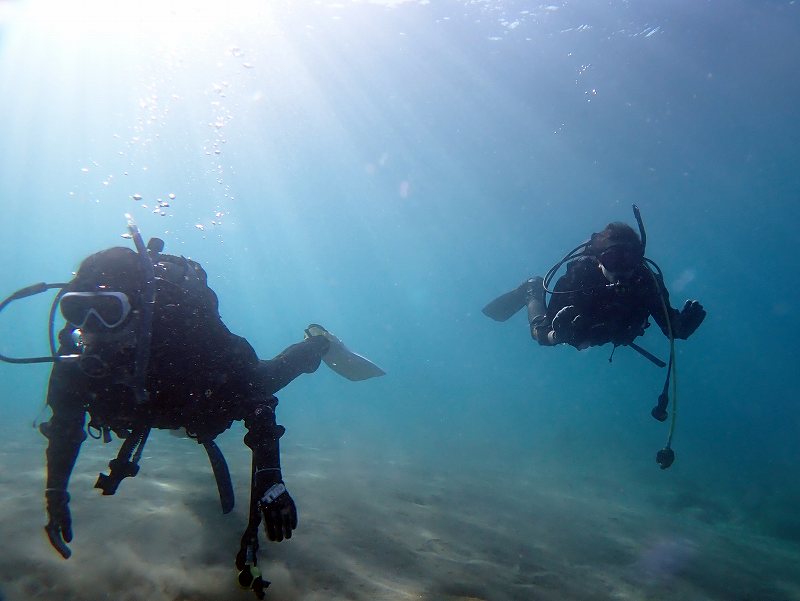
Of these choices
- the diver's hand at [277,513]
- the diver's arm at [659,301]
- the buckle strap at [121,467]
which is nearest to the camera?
the diver's hand at [277,513]

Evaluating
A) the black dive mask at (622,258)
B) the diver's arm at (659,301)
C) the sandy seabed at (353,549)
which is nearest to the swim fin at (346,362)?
the sandy seabed at (353,549)

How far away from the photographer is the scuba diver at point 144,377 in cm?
304

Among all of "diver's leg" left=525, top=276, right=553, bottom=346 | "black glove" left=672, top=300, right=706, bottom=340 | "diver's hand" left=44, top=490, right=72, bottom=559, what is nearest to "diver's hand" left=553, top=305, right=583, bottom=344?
"diver's leg" left=525, top=276, right=553, bottom=346

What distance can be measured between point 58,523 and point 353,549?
2.26 metres

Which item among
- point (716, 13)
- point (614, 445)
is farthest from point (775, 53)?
point (614, 445)

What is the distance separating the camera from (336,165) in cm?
3791

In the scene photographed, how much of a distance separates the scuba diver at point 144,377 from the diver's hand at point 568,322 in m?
3.40

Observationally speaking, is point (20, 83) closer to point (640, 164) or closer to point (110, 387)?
point (110, 387)

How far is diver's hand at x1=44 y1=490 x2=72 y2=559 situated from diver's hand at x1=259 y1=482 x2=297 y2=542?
147cm

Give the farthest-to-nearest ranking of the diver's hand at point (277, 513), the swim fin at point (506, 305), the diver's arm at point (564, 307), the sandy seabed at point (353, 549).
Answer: the swim fin at point (506, 305) → the diver's arm at point (564, 307) → the sandy seabed at point (353, 549) → the diver's hand at point (277, 513)

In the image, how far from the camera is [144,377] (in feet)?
10.6

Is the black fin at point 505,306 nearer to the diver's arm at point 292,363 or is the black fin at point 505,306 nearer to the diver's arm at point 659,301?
the diver's arm at point 659,301

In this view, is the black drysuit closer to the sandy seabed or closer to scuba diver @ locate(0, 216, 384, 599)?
scuba diver @ locate(0, 216, 384, 599)

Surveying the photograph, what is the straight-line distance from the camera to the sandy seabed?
3102 millimetres
